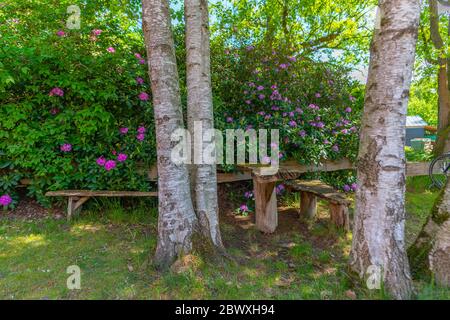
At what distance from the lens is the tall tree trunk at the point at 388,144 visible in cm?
220

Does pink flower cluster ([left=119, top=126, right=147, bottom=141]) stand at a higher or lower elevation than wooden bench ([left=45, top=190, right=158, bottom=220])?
higher

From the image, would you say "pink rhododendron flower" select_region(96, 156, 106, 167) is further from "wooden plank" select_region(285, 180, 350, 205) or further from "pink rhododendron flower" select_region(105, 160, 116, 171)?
"wooden plank" select_region(285, 180, 350, 205)

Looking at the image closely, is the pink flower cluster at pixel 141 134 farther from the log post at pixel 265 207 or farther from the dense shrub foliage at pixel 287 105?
the log post at pixel 265 207

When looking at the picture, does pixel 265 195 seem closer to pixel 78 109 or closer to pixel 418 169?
pixel 78 109

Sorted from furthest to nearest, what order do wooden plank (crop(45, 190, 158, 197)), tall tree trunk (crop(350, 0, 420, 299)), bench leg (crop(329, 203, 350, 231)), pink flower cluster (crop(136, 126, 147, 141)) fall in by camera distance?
pink flower cluster (crop(136, 126, 147, 141)), wooden plank (crop(45, 190, 158, 197)), bench leg (crop(329, 203, 350, 231)), tall tree trunk (crop(350, 0, 420, 299))

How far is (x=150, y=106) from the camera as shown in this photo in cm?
429

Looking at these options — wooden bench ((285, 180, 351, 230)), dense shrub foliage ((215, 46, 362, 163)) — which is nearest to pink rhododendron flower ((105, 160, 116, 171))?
dense shrub foliage ((215, 46, 362, 163))

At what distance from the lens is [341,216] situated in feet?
12.6

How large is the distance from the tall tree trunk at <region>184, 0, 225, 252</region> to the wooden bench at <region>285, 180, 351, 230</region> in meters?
1.57

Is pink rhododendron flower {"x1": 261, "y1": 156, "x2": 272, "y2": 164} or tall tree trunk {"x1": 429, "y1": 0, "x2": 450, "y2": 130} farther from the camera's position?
tall tree trunk {"x1": 429, "y1": 0, "x2": 450, "y2": 130}

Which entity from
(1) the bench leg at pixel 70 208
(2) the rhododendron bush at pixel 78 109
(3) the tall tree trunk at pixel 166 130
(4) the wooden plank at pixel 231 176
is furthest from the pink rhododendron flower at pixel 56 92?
(4) the wooden plank at pixel 231 176

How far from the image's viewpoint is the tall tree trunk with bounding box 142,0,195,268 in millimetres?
2734

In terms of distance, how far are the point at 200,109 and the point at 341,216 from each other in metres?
2.31

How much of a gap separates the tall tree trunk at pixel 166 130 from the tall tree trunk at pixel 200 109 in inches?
8.4
